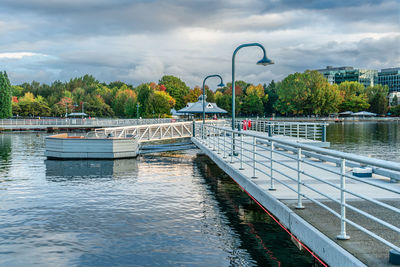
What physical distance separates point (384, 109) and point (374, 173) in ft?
521

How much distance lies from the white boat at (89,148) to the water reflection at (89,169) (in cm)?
58

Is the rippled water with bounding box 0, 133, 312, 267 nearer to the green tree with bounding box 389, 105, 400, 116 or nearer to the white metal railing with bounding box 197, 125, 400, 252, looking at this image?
the white metal railing with bounding box 197, 125, 400, 252

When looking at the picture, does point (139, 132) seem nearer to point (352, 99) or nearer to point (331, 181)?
point (331, 181)

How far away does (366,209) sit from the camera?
7.34 metres

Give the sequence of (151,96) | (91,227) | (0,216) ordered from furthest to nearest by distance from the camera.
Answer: (151,96)
(0,216)
(91,227)

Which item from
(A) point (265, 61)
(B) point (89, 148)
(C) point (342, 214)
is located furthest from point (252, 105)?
(C) point (342, 214)

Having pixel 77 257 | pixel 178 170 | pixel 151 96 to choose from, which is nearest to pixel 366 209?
pixel 77 257

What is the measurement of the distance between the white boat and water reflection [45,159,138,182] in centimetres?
58

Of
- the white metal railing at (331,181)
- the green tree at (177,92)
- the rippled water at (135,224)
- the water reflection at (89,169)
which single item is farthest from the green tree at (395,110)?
the rippled water at (135,224)

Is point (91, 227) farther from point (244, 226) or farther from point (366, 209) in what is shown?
point (366, 209)

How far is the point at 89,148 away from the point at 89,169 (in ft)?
13.9

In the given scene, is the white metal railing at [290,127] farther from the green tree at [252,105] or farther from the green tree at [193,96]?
the green tree at [252,105]

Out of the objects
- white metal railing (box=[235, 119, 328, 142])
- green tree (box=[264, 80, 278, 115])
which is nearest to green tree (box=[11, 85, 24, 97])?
green tree (box=[264, 80, 278, 115])

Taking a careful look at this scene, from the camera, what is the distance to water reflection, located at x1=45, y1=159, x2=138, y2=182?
18.7 meters
